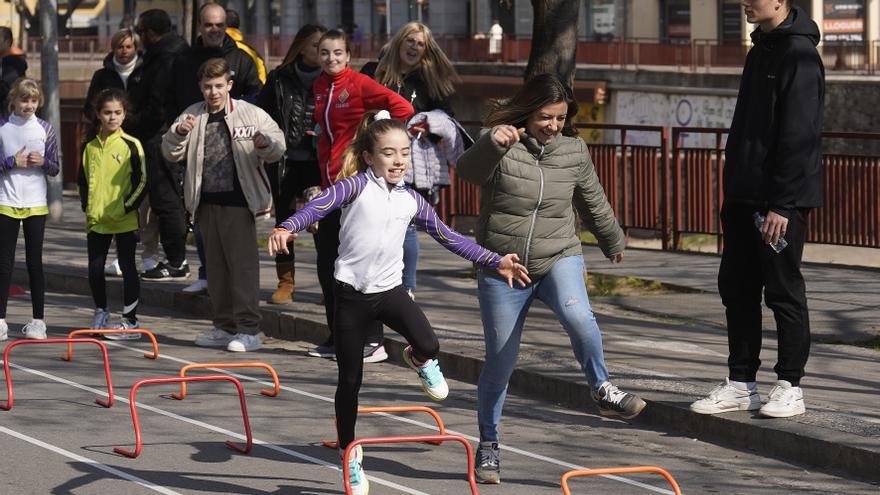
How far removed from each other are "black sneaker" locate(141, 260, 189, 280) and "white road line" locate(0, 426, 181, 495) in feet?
18.7

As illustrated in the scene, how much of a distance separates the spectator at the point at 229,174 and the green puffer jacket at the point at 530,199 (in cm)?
343

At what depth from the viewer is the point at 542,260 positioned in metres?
7.63

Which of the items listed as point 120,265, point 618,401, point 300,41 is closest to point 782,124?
point 618,401

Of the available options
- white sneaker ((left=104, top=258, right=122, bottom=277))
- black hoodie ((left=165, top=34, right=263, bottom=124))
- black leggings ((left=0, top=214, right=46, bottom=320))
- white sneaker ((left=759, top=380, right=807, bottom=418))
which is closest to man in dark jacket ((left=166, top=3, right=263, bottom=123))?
black hoodie ((left=165, top=34, right=263, bottom=124))

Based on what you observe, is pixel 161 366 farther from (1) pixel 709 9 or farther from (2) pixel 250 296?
(1) pixel 709 9

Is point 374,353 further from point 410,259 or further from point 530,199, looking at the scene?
point 530,199

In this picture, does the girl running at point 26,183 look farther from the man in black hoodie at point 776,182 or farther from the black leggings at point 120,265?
the man in black hoodie at point 776,182

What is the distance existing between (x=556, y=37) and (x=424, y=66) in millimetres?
2650

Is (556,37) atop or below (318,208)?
atop

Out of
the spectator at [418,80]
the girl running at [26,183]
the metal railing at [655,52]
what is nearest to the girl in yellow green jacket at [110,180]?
the girl running at [26,183]

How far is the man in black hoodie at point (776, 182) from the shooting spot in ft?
26.9

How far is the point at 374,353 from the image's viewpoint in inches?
428

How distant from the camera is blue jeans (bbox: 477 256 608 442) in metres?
7.58

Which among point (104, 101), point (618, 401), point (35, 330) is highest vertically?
point (104, 101)
